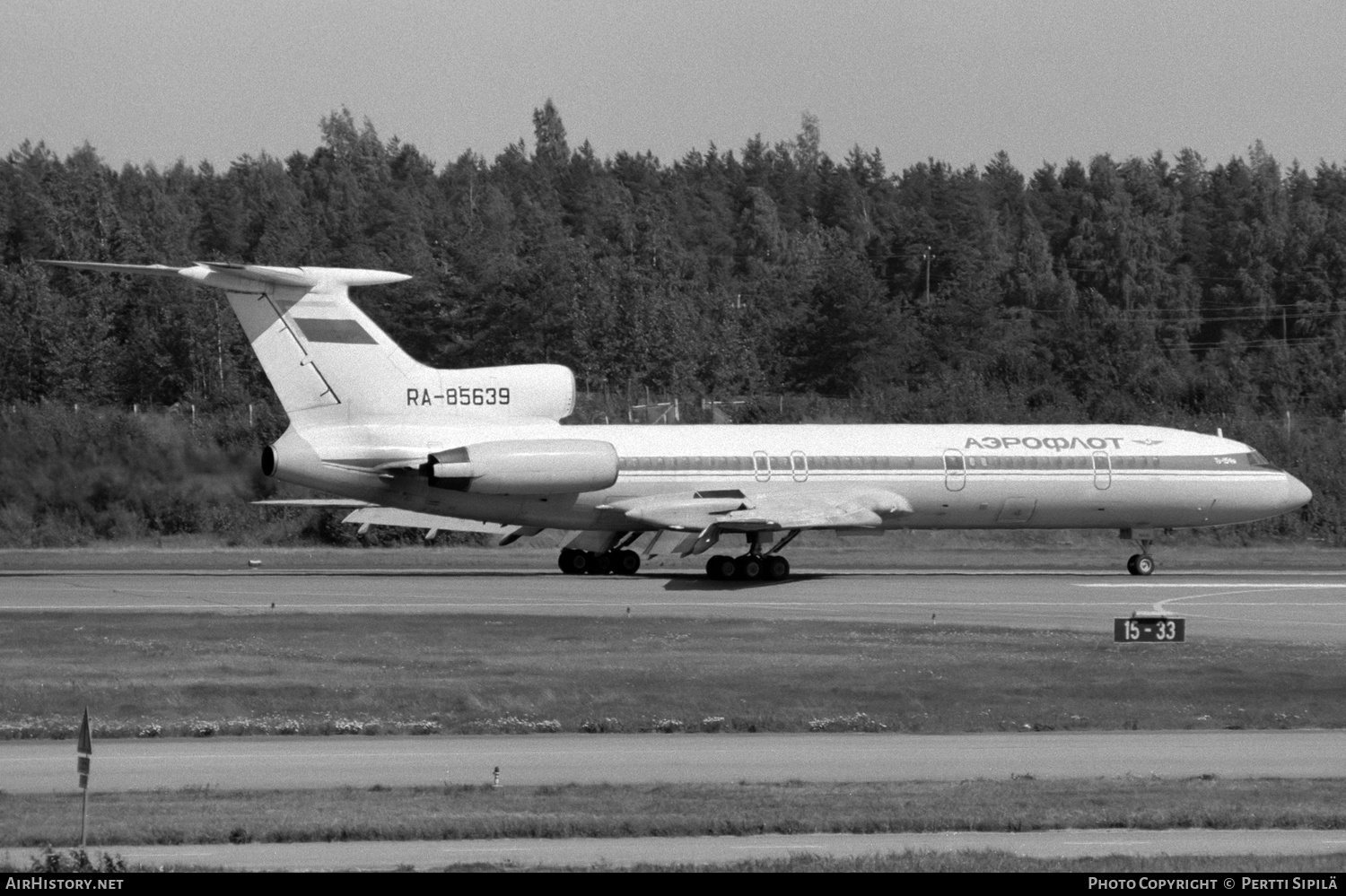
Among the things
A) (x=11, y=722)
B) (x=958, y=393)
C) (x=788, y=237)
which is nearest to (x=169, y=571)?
(x=11, y=722)

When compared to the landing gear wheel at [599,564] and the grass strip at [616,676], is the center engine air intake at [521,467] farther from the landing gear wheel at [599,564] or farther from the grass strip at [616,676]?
the grass strip at [616,676]

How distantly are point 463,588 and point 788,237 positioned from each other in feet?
371

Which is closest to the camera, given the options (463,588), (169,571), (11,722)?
(11,722)

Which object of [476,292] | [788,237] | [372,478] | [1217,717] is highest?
[788,237]

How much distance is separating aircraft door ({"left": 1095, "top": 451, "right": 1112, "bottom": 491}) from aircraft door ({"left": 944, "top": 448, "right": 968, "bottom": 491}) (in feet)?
11.7

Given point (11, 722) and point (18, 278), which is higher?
point (18, 278)

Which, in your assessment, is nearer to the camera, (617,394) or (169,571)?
(169,571)

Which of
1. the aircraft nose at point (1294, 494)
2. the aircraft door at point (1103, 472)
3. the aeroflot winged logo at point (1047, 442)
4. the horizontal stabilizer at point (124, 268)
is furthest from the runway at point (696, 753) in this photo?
the aircraft nose at point (1294, 494)

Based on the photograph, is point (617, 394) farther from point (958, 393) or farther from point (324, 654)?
point (324, 654)

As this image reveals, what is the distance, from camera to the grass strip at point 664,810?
13.4 m

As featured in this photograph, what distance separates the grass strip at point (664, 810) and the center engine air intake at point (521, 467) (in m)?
22.0

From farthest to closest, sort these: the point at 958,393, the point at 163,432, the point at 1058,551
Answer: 1. the point at 958,393
2. the point at 1058,551
3. the point at 163,432

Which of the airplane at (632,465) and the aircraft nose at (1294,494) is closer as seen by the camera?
the airplane at (632,465)

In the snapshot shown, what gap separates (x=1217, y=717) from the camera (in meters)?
20.8
